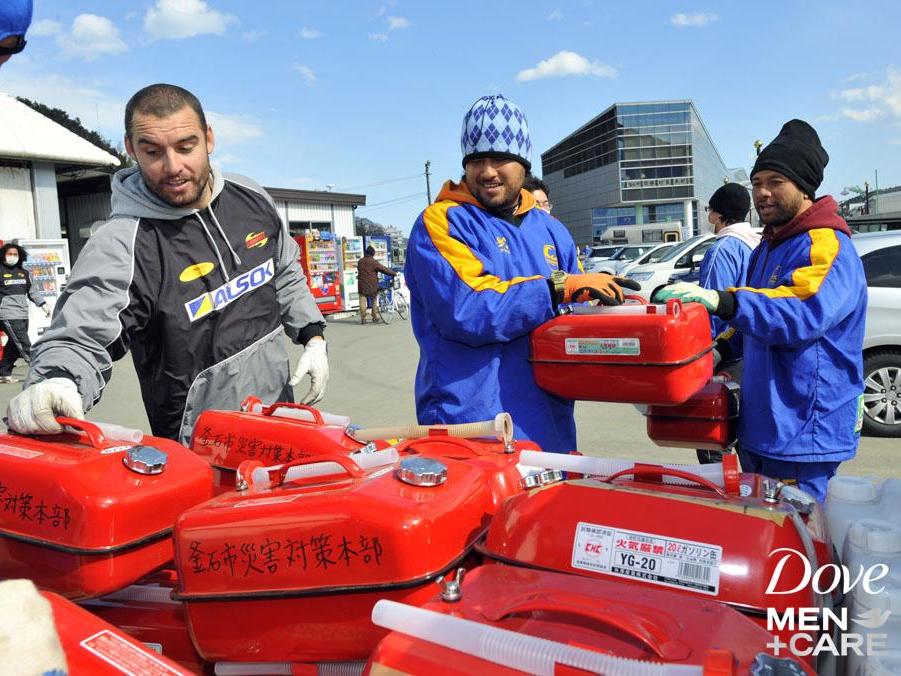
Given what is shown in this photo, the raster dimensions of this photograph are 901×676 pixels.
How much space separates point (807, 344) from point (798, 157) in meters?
0.71

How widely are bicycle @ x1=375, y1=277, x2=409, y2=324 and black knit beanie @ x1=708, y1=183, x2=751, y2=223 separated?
12563 mm

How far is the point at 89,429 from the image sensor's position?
5.05ft

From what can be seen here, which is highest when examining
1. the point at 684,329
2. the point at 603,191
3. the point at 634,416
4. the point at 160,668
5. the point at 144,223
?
the point at 603,191

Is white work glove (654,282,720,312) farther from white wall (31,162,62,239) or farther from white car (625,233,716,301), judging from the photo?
white wall (31,162,62,239)

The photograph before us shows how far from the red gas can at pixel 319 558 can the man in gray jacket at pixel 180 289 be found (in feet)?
2.76

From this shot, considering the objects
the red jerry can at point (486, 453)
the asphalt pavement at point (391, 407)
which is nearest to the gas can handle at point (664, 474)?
the red jerry can at point (486, 453)

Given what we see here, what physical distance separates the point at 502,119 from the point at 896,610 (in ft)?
5.43

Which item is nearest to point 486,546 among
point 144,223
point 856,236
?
point 144,223

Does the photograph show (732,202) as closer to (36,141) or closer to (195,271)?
(195,271)

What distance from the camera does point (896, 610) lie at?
3.18 ft

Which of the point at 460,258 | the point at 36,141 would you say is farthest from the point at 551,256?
the point at 36,141

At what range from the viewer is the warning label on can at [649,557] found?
3.37 ft

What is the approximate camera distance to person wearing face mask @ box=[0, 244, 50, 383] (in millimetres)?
10398

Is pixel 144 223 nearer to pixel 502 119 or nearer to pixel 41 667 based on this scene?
pixel 502 119
